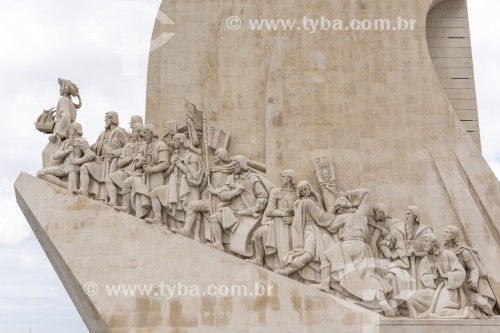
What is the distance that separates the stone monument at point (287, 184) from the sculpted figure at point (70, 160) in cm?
2

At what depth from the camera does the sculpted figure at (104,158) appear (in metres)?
11.0

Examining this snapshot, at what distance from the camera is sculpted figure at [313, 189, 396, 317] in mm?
10062

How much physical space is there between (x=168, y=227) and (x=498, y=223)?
4825 millimetres

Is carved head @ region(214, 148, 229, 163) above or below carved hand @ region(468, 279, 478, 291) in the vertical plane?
above

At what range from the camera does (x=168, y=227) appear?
10688 millimetres

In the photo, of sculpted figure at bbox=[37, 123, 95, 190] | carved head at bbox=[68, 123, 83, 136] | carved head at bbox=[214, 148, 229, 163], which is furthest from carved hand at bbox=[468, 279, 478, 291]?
carved head at bbox=[68, 123, 83, 136]

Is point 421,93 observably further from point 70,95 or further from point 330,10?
point 70,95

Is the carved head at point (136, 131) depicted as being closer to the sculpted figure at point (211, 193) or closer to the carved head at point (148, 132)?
the carved head at point (148, 132)

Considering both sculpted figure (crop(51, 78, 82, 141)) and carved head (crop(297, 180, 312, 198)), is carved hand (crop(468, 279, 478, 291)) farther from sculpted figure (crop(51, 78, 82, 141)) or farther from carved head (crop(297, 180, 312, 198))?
sculpted figure (crop(51, 78, 82, 141))

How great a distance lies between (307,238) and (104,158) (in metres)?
3.26

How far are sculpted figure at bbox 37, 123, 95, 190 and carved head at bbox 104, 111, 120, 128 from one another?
1.62ft

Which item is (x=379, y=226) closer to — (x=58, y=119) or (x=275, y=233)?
(x=275, y=233)

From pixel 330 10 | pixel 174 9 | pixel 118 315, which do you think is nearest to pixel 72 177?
pixel 118 315
